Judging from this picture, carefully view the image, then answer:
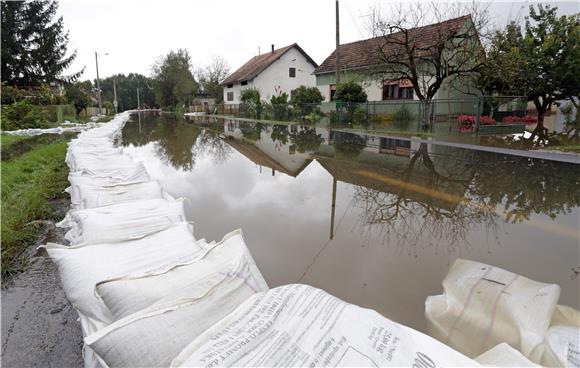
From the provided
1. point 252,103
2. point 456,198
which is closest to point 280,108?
point 252,103

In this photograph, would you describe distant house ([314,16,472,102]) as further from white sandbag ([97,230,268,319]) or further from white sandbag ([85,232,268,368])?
white sandbag ([85,232,268,368])

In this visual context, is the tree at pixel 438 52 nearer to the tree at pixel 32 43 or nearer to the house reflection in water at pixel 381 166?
the house reflection in water at pixel 381 166

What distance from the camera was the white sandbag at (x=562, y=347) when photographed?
144cm

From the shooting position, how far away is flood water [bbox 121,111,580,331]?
2998 mm

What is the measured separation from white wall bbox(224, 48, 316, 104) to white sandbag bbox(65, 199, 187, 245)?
31.1 m

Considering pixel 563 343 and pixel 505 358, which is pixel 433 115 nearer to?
pixel 563 343

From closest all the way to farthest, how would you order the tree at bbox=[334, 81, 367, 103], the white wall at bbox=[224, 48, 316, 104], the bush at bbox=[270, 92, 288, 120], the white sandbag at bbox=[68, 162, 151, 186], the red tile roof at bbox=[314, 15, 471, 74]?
the white sandbag at bbox=[68, 162, 151, 186], the red tile roof at bbox=[314, 15, 471, 74], the tree at bbox=[334, 81, 367, 103], the bush at bbox=[270, 92, 288, 120], the white wall at bbox=[224, 48, 316, 104]

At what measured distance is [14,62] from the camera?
74.3 ft

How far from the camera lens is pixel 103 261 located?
2.25 metres

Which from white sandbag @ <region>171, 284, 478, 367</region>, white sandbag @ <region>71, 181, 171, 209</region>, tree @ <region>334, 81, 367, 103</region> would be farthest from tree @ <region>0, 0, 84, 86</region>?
white sandbag @ <region>171, 284, 478, 367</region>

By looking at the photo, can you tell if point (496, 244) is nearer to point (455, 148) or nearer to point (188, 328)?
point (188, 328)

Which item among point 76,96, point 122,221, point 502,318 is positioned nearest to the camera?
point 502,318

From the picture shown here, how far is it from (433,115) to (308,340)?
13575 mm

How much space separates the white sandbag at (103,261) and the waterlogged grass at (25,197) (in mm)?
1193
